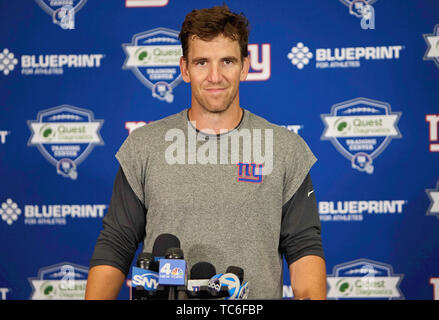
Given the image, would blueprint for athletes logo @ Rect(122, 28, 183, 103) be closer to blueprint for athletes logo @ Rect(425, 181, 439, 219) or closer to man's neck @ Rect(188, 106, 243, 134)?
man's neck @ Rect(188, 106, 243, 134)

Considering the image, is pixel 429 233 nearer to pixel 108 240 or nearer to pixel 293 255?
pixel 293 255

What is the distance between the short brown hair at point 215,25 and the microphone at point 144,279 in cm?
84

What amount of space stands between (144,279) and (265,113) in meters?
2.00

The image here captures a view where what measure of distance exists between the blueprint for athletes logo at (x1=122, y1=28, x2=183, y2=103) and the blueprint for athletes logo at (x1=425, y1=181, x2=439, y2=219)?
1796 millimetres

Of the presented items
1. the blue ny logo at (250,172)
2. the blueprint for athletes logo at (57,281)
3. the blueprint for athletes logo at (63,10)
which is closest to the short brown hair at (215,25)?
the blue ny logo at (250,172)

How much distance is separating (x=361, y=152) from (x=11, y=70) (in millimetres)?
2416

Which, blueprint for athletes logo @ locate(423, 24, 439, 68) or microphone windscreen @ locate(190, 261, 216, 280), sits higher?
blueprint for athletes logo @ locate(423, 24, 439, 68)

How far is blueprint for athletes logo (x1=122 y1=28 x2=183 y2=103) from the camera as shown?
3041 mm

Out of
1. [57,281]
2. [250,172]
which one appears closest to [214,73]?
[250,172]

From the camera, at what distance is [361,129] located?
2992mm

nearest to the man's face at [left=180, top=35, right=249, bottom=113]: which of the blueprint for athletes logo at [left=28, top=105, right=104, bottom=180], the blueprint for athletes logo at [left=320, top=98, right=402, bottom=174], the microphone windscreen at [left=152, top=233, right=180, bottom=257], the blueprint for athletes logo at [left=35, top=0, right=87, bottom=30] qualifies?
the microphone windscreen at [left=152, top=233, right=180, bottom=257]

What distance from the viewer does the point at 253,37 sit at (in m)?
3.02

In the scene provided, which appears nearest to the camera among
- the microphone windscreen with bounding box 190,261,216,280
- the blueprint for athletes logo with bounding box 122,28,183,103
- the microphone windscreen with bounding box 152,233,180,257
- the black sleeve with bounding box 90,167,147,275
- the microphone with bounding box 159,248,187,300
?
the microphone with bounding box 159,248,187,300

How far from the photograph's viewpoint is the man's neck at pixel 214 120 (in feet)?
5.61
